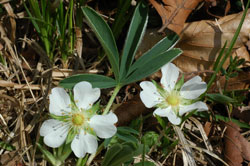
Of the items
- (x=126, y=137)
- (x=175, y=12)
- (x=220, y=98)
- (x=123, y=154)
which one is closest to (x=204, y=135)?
(x=220, y=98)

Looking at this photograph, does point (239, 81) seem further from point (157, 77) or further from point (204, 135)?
point (157, 77)

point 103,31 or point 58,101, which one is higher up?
point 103,31

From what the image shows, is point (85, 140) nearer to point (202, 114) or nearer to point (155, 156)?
point (155, 156)

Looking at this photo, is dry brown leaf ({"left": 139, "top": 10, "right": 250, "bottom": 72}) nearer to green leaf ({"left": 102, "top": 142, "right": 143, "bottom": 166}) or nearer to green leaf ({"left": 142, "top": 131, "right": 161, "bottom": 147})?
green leaf ({"left": 142, "top": 131, "right": 161, "bottom": 147})

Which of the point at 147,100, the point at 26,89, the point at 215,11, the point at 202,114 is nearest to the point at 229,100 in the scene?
the point at 202,114

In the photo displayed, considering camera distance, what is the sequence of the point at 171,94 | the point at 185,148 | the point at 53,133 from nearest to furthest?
the point at 53,133, the point at 171,94, the point at 185,148

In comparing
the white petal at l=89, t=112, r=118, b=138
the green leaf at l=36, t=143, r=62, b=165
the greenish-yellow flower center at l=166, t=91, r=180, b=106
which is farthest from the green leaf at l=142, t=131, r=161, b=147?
the green leaf at l=36, t=143, r=62, b=165
